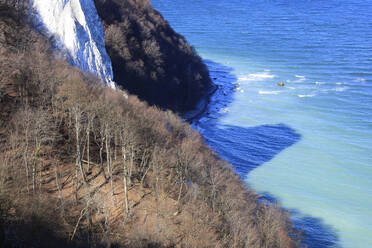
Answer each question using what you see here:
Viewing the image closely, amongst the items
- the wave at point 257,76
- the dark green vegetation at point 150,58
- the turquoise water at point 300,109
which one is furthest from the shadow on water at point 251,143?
the wave at point 257,76

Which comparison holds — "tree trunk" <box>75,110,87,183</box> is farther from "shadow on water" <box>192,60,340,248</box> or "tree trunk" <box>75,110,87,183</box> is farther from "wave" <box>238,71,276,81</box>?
"wave" <box>238,71,276,81</box>

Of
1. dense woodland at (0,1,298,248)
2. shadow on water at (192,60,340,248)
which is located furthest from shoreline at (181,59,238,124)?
dense woodland at (0,1,298,248)

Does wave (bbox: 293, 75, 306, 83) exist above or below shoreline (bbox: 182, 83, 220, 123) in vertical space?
above

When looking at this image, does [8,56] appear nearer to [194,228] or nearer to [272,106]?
[194,228]

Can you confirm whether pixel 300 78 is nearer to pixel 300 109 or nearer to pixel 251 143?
pixel 300 109

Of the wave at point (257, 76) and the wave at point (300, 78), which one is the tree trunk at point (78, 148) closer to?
the wave at point (257, 76)
